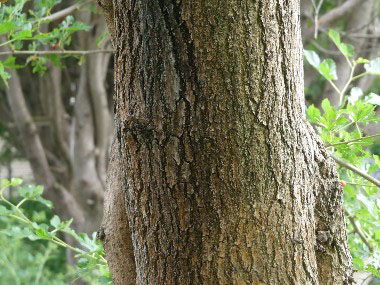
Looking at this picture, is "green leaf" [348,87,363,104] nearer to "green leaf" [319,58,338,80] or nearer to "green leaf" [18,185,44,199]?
"green leaf" [319,58,338,80]

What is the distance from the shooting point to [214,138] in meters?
0.95

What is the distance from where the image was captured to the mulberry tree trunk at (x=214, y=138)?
0.94m

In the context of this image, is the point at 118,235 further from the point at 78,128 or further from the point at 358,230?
the point at 78,128

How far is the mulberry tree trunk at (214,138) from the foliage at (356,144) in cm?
35

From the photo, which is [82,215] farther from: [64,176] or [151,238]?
[151,238]

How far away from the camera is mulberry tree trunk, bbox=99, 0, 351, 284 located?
937 mm

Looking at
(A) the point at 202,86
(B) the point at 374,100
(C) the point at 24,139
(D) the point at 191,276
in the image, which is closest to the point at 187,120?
(A) the point at 202,86

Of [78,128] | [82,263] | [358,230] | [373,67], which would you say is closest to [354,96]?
[373,67]

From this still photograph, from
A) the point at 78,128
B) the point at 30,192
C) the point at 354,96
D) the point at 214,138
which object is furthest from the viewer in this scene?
the point at 78,128

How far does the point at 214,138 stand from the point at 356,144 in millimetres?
603

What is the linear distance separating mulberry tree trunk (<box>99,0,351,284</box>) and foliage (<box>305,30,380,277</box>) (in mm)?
352

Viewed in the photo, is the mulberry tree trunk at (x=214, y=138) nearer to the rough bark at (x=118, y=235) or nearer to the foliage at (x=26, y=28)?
the rough bark at (x=118, y=235)

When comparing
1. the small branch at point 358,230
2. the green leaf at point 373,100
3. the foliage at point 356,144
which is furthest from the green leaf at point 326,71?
the small branch at point 358,230

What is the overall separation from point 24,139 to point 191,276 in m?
3.85
